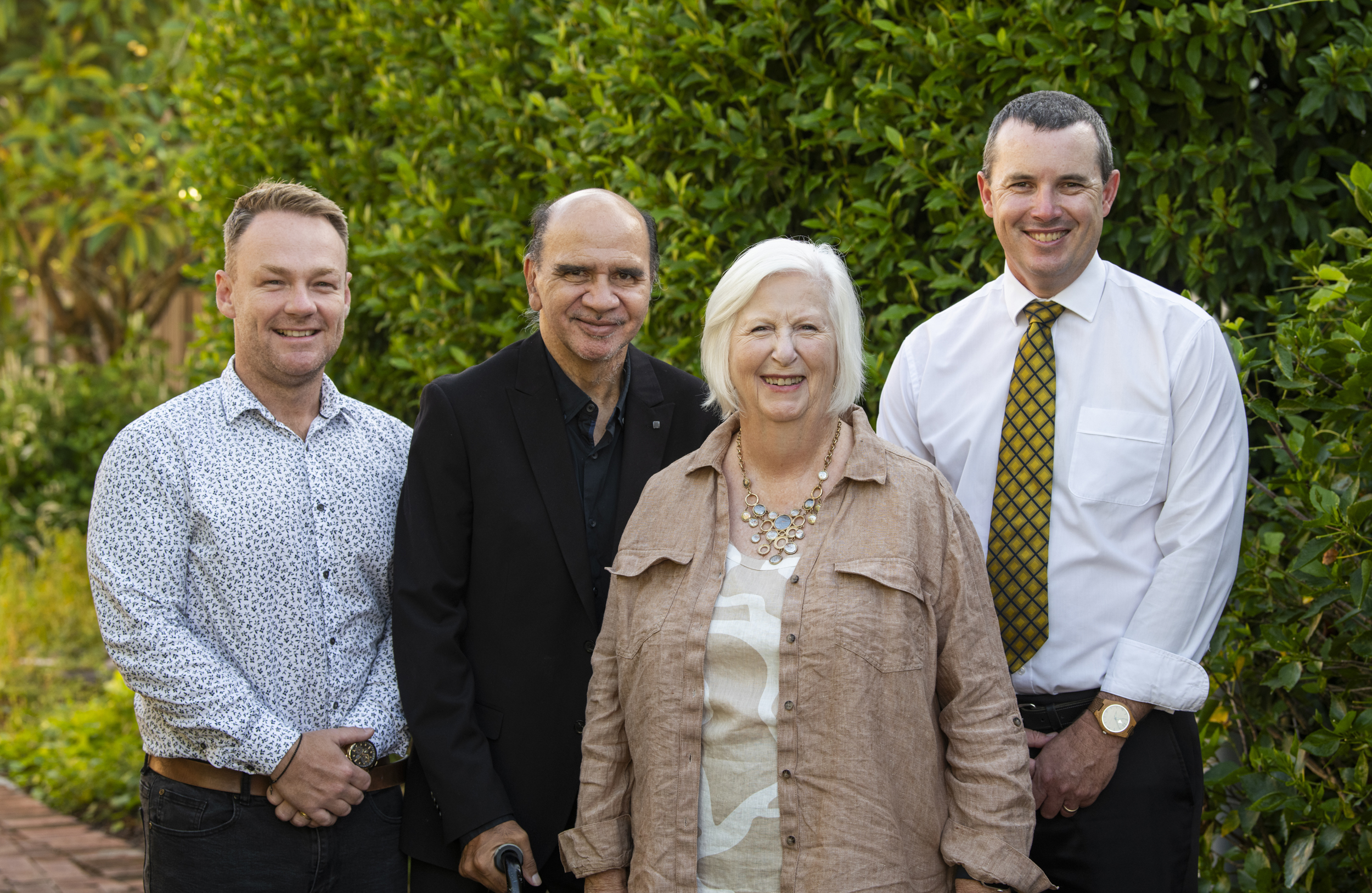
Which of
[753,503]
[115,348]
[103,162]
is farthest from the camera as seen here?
[115,348]

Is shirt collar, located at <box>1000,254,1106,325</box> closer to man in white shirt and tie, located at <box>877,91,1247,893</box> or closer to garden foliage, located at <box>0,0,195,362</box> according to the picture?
man in white shirt and tie, located at <box>877,91,1247,893</box>

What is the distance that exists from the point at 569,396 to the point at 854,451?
81cm

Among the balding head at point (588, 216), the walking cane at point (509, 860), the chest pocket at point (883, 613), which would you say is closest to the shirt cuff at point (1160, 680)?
the chest pocket at point (883, 613)

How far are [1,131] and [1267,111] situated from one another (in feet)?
38.7

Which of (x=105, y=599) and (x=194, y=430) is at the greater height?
(x=194, y=430)

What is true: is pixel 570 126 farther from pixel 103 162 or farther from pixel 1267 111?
pixel 103 162

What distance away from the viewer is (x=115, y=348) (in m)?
13.4

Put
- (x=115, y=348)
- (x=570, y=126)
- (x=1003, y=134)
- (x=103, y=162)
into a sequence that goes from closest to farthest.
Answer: (x=1003, y=134) → (x=570, y=126) → (x=103, y=162) → (x=115, y=348)

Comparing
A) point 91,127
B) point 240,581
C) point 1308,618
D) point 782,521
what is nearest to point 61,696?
point 91,127

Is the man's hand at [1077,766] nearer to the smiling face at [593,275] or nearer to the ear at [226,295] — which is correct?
the smiling face at [593,275]

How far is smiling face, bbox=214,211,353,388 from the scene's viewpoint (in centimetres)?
279

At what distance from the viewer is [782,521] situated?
246 cm

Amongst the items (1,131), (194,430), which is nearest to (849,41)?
(194,430)

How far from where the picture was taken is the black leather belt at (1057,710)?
260cm
